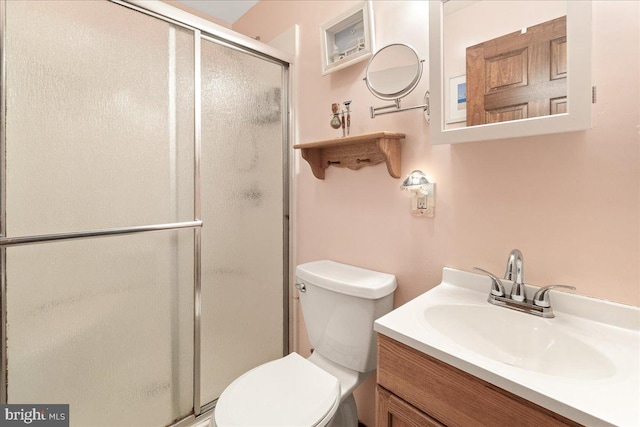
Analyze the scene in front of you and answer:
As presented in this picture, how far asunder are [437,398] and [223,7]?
2395 millimetres

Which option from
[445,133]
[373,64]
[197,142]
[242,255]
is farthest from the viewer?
[242,255]

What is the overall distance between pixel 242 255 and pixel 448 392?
1.14 m

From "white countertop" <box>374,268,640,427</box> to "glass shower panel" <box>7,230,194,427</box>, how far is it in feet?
3.22

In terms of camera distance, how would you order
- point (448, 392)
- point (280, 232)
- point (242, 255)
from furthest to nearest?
point (280, 232) < point (242, 255) < point (448, 392)

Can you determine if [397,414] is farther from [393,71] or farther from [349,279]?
[393,71]

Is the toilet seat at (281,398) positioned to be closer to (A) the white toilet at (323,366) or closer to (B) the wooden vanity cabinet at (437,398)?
(A) the white toilet at (323,366)

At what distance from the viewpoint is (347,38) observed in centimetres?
139

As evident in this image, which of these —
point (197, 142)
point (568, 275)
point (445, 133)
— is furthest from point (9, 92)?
point (568, 275)

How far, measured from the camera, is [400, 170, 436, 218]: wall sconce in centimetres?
112

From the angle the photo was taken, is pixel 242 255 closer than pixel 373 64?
No

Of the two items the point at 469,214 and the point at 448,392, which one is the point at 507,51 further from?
the point at 448,392

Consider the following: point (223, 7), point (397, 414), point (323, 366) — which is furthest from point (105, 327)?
point (223, 7)

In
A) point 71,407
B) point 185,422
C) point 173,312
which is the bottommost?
point 185,422

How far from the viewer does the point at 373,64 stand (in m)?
1.23
